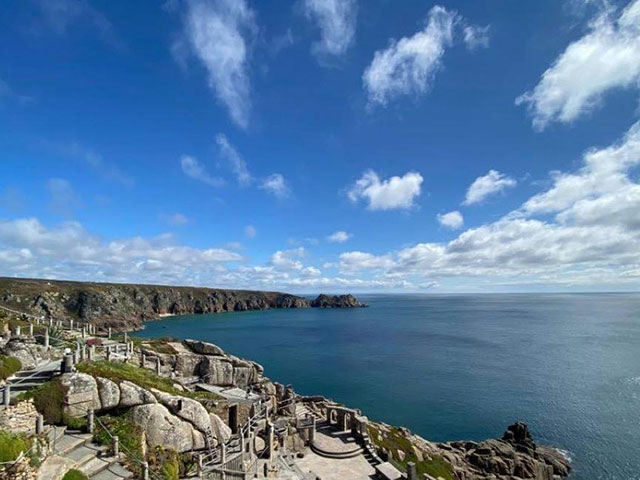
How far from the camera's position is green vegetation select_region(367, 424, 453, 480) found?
30.0m

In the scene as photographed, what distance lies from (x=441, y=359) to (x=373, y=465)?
58894 mm

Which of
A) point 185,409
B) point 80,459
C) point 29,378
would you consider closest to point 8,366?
point 29,378

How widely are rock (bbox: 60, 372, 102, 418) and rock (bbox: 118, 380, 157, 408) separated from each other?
4.00ft

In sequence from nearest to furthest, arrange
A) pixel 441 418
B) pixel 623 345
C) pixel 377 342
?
pixel 441 418
pixel 623 345
pixel 377 342

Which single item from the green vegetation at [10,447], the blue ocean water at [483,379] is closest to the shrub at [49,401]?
the green vegetation at [10,447]

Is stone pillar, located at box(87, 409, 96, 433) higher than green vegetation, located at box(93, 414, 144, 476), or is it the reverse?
stone pillar, located at box(87, 409, 96, 433)

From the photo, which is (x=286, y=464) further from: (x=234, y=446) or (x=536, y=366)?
(x=536, y=366)

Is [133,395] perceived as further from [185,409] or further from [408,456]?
[408,456]

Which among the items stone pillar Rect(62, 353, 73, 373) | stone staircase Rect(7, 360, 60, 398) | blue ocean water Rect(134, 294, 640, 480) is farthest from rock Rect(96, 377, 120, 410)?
blue ocean water Rect(134, 294, 640, 480)

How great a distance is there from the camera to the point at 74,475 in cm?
1370

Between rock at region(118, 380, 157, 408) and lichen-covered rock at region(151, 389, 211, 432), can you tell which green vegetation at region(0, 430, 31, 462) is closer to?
rock at region(118, 380, 157, 408)

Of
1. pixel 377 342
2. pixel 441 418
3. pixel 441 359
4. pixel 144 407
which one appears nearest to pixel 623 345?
pixel 441 359

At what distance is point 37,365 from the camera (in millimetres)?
22859

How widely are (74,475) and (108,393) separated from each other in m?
6.25
